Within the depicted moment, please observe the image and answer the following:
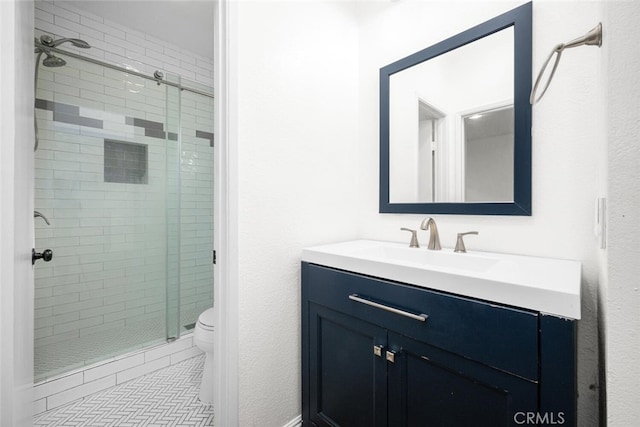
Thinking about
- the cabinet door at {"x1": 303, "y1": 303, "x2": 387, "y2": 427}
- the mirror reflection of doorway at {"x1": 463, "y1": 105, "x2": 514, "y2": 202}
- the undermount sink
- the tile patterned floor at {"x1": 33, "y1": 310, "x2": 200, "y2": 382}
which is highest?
the mirror reflection of doorway at {"x1": 463, "y1": 105, "x2": 514, "y2": 202}

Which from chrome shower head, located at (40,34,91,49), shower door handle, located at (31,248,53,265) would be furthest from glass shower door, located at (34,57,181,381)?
shower door handle, located at (31,248,53,265)

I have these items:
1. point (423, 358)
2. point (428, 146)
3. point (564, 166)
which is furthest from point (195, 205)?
point (564, 166)

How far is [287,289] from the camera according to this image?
1.35 meters

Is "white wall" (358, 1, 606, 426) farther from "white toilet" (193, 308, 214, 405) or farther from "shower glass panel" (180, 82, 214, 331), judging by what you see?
"shower glass panel" (180, 82, 214, 331)

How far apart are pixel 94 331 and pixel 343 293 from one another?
1839 millimetres

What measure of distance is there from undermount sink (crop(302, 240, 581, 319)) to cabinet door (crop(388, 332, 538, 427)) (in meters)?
0.20

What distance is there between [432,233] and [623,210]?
0.85m

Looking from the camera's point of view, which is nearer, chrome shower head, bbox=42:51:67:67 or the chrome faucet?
the chrome faucet

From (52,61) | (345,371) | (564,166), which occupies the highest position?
(52,61)

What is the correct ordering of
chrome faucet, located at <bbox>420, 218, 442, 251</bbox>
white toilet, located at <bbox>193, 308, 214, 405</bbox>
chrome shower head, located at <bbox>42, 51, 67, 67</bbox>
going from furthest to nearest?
chrome shower head, located at <bbox>42, 51, 67, 67</bbox>, white toilet, located at <bbox>193, 308, 214, 405</bbox>, chrome faucet, located at <bbox>420, 218, 442, 251</bbox>

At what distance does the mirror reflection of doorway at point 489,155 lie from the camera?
1.18 m

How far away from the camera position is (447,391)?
85cm

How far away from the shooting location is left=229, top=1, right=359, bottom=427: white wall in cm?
120

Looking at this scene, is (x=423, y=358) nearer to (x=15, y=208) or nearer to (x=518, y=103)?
(x=518, y=103)
